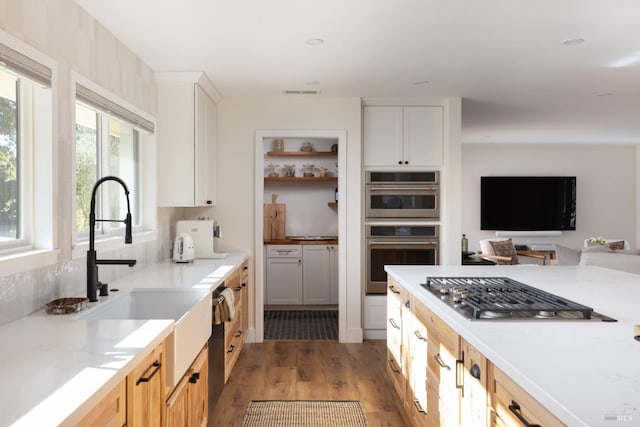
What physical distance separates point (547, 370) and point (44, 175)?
6.94 ft

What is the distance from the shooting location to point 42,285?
2107 mm

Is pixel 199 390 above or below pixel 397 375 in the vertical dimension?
above

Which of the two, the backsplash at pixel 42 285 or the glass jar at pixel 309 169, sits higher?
the glass jar at pixel 309 169

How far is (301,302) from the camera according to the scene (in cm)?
587

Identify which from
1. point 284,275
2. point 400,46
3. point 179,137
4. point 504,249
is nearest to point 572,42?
point 400,46

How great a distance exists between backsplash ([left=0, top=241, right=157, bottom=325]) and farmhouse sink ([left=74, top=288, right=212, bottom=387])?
23cm

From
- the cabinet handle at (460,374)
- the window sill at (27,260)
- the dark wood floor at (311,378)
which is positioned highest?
the window sill at (27,260)

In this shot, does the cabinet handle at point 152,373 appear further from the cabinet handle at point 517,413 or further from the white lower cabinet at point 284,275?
the white lower cabinet at point 284,275

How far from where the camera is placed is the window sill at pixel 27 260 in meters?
1.80

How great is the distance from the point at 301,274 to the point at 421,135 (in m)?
2.31

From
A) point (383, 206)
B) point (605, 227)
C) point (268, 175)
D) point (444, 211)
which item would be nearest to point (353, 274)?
point (383, 206)

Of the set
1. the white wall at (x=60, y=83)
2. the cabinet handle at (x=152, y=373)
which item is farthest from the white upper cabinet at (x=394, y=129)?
the cabinet handle at (x=152, y=373)

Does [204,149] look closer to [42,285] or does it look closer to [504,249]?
[42,285]

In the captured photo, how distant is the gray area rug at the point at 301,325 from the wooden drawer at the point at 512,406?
341 cm
